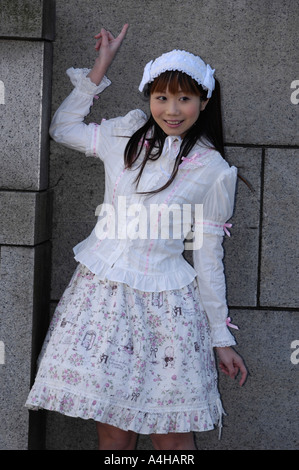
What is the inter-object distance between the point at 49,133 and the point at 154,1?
967 mm

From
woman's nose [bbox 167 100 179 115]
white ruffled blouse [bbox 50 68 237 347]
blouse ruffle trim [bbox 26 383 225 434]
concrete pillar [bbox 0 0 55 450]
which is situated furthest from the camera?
concrete pillar [bbox 0 0 55 450]

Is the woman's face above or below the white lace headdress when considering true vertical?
below

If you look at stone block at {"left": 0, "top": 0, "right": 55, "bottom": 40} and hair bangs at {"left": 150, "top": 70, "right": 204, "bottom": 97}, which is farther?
stone block at {"left": 0, "top": 0, "right": 55, "bottom": 40}

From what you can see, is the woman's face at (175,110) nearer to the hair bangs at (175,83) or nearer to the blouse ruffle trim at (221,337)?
the hair bangs at (175,83)

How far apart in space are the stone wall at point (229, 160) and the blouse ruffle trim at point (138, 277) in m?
0.40

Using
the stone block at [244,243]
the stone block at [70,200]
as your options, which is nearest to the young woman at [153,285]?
the stone block at [70,200]

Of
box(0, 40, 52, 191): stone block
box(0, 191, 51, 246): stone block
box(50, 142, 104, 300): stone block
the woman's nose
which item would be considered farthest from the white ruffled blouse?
box(50, 142, 104, 300): stone block

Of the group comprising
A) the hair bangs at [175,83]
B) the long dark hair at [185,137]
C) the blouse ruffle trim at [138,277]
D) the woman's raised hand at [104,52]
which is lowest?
the blouse ruffle trim at [138,277]

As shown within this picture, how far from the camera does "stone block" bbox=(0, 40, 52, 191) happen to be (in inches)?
136

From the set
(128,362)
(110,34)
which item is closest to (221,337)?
(128,362)

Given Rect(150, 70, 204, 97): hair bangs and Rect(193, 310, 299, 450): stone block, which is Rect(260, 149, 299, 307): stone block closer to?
Rect(193, 310, 299, 450): stone block

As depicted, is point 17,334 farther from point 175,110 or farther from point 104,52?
point 104,52

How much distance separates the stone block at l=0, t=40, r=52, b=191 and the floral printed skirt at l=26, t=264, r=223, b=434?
0.65m

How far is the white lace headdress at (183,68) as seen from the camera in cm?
317
